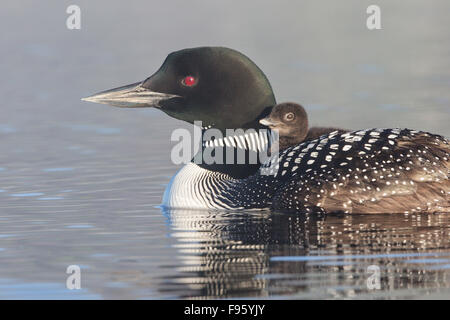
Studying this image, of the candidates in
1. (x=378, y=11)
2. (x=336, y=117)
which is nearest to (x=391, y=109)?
(x=336, y=117)

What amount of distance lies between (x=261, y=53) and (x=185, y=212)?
29.8 ft

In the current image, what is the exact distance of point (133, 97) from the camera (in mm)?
8617

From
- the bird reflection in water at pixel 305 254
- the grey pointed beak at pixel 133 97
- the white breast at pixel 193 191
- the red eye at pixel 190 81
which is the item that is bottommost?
the bird reflection in water at pixel 305 254

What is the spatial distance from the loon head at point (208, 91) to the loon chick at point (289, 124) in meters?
0.21

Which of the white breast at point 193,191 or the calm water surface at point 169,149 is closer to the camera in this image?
the calm water surface at point 169,149

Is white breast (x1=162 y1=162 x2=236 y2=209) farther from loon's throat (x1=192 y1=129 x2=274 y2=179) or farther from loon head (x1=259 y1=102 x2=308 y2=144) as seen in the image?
loon head (x1=259 y1=102 x2=308 y2=144)

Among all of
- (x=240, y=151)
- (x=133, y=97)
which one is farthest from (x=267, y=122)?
(x=133, y=97)

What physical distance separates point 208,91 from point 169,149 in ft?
8.72

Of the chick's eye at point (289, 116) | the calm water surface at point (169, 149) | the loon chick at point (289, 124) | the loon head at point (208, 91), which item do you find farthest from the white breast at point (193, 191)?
the chick's eye at point (289, 116)

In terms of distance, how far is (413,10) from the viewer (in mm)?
21688

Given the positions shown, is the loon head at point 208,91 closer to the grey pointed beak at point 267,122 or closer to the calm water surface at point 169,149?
the grey pointed beak at point 267,122

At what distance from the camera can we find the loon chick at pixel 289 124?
8.18 m

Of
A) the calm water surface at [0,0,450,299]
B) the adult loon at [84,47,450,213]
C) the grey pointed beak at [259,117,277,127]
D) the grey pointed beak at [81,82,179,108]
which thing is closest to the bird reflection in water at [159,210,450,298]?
the calm water surface at [0,0,450,299]
